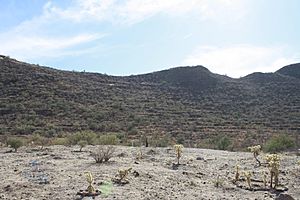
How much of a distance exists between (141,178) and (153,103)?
40.4m

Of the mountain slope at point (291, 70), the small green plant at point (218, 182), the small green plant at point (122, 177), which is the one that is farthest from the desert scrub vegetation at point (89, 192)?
the mountain slope at point (291, 70)

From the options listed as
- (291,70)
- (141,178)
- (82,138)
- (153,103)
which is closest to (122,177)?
(141,178)

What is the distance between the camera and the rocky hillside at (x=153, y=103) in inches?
1697

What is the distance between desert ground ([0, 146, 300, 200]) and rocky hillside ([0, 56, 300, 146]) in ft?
54.8

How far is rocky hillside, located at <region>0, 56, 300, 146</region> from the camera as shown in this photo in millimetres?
43094

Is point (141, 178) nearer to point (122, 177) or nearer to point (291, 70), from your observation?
point (122, 177)

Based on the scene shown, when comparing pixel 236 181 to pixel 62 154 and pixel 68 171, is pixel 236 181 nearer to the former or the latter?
pixel 68 171

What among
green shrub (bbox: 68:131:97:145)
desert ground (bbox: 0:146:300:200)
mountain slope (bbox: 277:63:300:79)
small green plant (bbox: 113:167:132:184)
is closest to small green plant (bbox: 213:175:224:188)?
desert ground (bbox: 0:146:300:200)

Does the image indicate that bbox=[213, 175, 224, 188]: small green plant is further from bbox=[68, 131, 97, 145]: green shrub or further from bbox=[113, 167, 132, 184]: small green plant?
bbox=[68, 131, 97, 145]: green shrub

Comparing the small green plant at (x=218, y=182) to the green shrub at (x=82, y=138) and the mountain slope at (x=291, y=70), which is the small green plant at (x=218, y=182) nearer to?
the green shrub at (x=82, y=138)

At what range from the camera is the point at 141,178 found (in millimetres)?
14656

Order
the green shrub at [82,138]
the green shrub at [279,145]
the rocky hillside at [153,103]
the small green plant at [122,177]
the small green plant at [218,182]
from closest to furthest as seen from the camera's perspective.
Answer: the small green plant at [122,177] < the small green plant at [218,182] < the green shrub at [279,145] < the green shrub at [82,138] < the rocky hillside at [153,103]

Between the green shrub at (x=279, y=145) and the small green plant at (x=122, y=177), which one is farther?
the green shrub at (x=279, y=145)

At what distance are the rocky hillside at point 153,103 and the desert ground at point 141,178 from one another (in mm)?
16712
